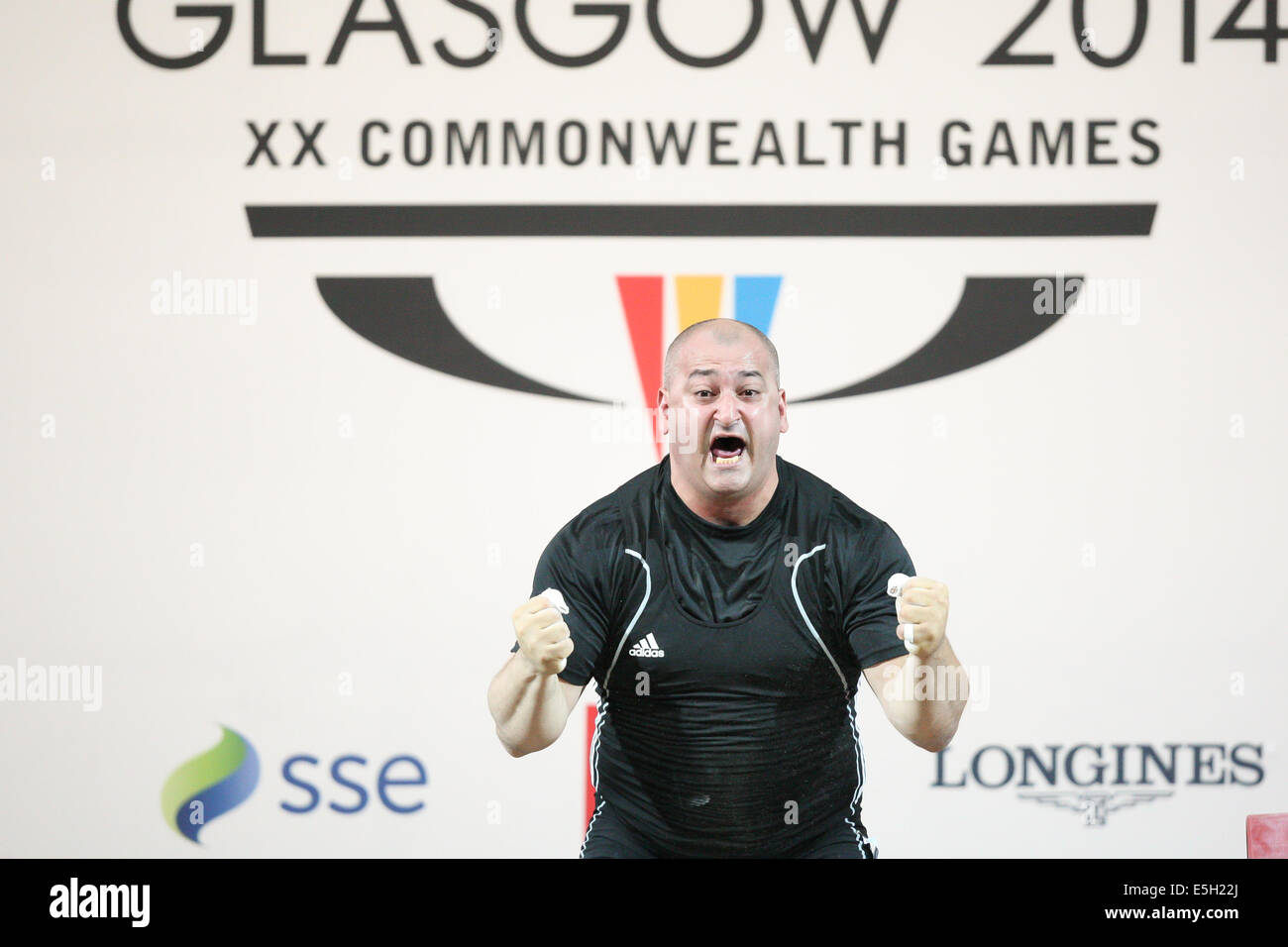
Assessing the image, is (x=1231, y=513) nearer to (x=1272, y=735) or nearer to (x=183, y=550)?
(x=1272, y=735)

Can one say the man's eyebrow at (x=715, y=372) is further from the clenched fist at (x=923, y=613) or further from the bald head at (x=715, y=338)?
the clenched fist at (x=923, y=613)

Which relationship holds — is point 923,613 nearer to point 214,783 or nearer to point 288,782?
point 288,782

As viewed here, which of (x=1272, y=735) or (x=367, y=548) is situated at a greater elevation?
(x=367, y=548)

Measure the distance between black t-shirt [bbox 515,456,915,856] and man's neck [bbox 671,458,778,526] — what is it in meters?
0.02

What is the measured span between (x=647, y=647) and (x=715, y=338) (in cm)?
64

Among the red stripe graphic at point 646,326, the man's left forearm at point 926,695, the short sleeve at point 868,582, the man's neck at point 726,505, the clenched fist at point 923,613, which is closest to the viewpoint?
the clenched fist at point 923,613

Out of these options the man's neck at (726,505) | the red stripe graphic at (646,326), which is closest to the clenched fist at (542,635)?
the man's neck at (726,505)

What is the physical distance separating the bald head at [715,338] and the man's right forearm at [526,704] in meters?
0.67

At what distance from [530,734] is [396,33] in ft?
5.12

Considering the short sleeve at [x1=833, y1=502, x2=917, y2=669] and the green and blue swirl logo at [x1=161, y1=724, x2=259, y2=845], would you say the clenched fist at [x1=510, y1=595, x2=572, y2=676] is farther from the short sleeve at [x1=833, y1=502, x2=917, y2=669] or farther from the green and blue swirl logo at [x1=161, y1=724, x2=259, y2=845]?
the green and blue swirl logo at [x1=161, y1=724, x2=259, y2=845]

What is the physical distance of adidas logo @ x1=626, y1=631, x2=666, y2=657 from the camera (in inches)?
95.9

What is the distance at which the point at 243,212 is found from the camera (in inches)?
110

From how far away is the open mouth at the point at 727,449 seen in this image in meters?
2.45

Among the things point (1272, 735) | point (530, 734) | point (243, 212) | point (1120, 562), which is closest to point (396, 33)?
point (243, 212)
